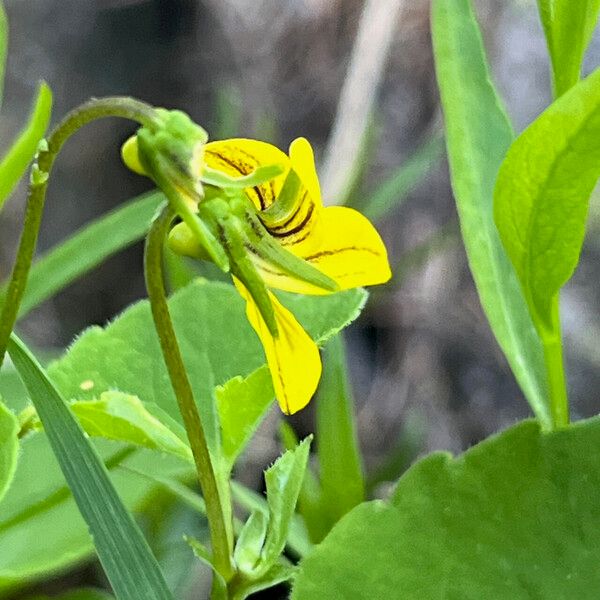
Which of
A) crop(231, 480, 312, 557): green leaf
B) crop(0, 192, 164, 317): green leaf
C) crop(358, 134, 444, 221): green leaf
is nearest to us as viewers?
crop(231, 480, 312, 557): green leaf

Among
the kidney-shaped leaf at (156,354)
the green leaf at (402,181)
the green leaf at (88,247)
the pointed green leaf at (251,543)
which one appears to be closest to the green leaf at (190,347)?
the kidney-shaped leaf at (156,354)

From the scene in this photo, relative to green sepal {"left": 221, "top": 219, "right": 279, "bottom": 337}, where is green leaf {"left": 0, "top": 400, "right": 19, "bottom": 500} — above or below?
below

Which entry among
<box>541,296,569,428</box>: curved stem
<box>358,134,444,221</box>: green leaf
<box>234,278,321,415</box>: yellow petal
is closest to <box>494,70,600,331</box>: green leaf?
<box>541,296,569,428</box>: curved stem

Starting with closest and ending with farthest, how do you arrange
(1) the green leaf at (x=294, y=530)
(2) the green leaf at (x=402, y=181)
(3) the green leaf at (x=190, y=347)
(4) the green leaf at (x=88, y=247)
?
(3) the green leaf at (x=190, y=347)
(1) the green leaf at (x=294, y=530)
(4) the green leaf at (x=88, y=247)
(2) the green leaf at (x=402, y=181)

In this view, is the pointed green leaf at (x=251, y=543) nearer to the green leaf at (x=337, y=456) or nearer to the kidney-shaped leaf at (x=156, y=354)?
the kidney-shaped leaf at (x=156, y=354)

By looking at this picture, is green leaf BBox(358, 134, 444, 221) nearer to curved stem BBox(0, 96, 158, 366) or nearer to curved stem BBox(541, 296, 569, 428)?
curved stem BBox(541, 296, 569, 428)

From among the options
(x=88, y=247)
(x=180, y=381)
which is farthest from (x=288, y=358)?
(x=88, y=247)
